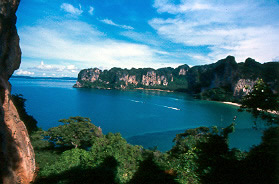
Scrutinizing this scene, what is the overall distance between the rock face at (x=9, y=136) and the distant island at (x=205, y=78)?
14.7 m

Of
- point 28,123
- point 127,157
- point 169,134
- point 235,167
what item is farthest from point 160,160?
point 169,134

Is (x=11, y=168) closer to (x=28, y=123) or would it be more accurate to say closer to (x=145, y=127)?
(x=28, y=123)

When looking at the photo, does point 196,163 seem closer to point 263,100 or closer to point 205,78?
point 263,100

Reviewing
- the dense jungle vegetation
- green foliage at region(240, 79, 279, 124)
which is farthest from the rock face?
green foliage at region(240, 79, 279, 124)

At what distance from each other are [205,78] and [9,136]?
10542 cm

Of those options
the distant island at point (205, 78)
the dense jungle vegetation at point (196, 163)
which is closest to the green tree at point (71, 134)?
the dense jungle vegetation at point (196, 163)

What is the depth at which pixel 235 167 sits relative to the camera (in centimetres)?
385

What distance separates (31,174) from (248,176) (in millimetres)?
8194

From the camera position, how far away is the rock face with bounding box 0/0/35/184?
561cm

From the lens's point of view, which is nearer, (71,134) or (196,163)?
(196,163)

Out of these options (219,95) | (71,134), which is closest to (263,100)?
(71,134)

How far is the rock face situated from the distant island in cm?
1471

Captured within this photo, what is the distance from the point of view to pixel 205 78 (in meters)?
99.5

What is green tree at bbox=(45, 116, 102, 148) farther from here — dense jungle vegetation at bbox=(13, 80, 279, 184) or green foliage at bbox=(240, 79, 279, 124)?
green foliage at bbox=(240, 79, 279, 124)
